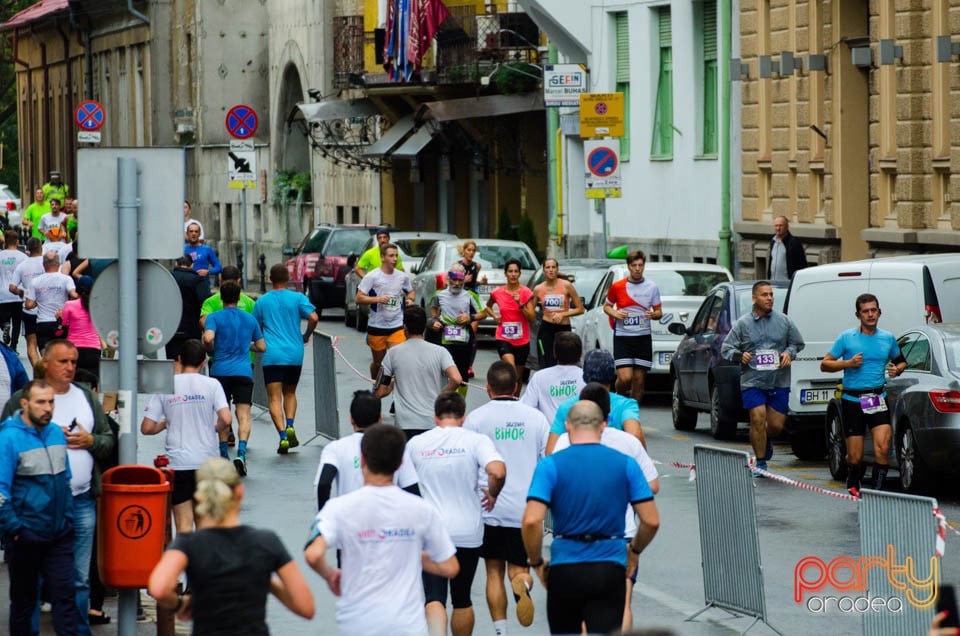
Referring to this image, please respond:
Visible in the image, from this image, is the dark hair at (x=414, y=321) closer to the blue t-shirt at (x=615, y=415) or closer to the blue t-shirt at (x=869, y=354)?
the blue t-shirt at (x=615, y=415)

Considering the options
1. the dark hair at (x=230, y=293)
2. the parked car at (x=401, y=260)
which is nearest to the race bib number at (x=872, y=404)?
the dark hair at (x=230, y=293)

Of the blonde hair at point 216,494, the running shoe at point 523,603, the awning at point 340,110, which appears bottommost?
the running shoe at point 523,603

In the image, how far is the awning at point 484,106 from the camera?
42938 millimetres

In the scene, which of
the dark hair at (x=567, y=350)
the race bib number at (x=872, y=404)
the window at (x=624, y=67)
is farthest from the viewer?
the window at (x=624, y=67)

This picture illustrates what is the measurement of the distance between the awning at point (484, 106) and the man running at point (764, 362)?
24479 millimetres

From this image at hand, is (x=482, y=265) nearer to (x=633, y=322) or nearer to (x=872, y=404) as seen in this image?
(x=633, y=322)

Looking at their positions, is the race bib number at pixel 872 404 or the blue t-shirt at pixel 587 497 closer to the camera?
the blue t-shirt at pixel 587 497

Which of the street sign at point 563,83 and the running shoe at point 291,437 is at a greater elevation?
the street sign at point 563,83

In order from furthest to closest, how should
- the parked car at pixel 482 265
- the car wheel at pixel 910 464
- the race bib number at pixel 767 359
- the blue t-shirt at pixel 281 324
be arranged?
the parked car at pixel 482 265 < the blue t-shirt at pixel 281 324 < the race bib number at pixel 767 359 < the car wheel at pixel 910 464

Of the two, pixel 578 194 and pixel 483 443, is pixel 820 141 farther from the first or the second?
Result: pixel 483 443

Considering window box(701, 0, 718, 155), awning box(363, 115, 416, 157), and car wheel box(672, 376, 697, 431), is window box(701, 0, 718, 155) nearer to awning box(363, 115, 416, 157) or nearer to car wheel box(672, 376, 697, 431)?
awning box(363, 115, 416, 157)

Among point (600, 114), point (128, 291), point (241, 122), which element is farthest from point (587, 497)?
point (241, 122)

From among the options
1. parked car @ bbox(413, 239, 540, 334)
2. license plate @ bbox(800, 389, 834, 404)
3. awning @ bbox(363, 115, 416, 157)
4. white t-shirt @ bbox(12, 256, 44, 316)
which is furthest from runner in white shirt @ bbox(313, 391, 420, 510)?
awning @ bbox(363, 115, 416, 157)

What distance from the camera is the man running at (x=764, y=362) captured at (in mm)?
17922
